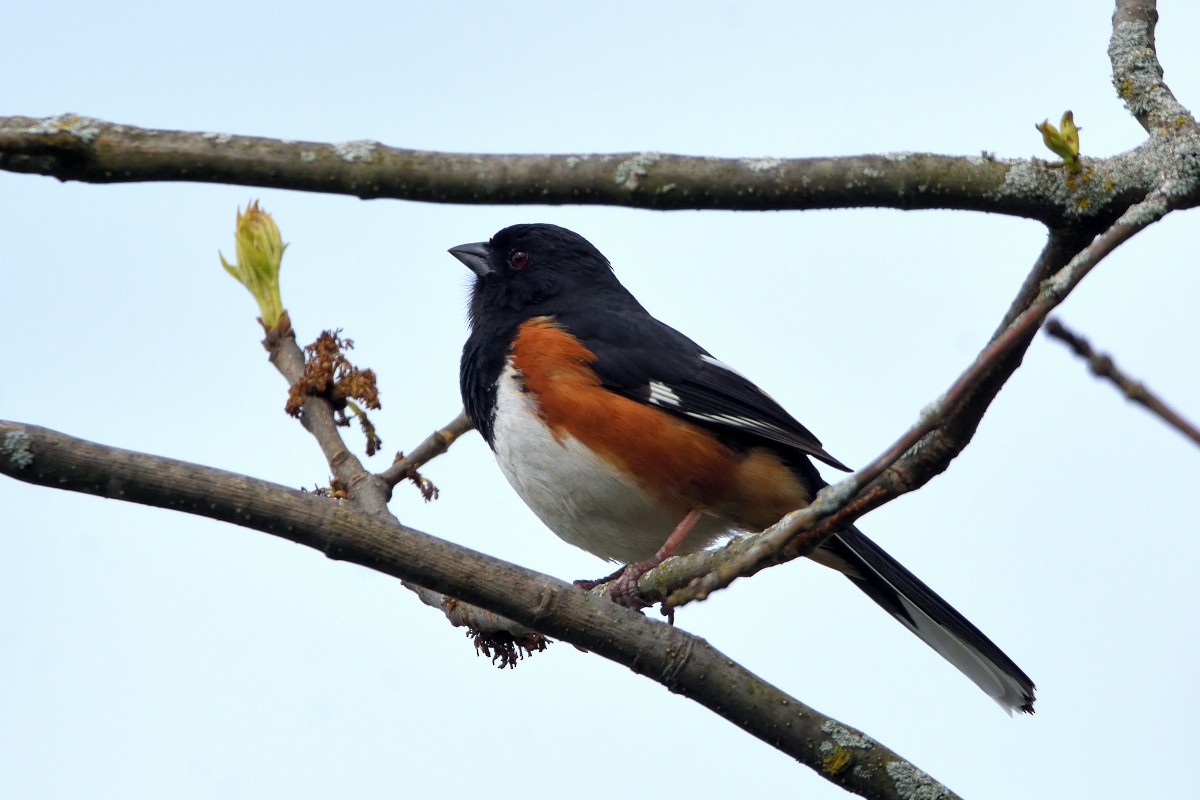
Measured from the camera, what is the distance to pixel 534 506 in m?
4.28

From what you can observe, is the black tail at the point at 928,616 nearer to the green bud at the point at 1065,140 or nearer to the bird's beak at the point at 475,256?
the green bud at the point at 1065,140

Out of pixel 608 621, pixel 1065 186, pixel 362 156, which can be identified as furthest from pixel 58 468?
pixel 1065 186

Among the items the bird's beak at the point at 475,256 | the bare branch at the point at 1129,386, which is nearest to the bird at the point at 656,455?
the bird's beak at the point at 475,256

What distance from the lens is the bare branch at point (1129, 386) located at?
1232 millimetres

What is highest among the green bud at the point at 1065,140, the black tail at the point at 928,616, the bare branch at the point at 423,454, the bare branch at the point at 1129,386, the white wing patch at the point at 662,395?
the green bud at the point at 1065,140

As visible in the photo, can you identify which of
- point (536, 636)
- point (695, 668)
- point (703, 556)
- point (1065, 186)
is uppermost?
point (1065, 186)

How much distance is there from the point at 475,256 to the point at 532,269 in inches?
10.4

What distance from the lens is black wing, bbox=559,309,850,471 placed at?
4.20 meters

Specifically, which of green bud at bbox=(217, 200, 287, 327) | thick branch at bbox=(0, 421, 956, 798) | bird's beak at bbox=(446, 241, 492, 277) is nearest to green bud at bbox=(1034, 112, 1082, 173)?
thick branch at bbox=(0, 421, 956, 798)

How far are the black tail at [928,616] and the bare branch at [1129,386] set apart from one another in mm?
2557

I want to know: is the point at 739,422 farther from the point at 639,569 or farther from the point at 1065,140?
the point at 1065,140

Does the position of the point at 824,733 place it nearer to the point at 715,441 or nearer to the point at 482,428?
the point at 715,441

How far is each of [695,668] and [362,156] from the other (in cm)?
118

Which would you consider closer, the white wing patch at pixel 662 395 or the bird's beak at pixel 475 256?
the white wing patch at pixel 662 395
